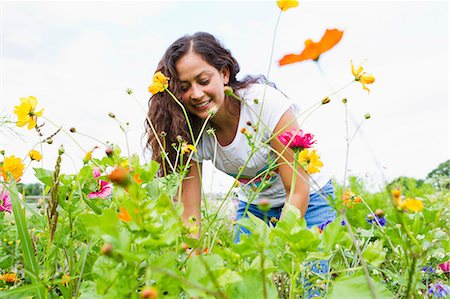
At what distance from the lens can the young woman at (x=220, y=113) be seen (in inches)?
75.4

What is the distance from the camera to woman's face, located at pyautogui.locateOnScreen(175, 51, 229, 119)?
6.19 ft

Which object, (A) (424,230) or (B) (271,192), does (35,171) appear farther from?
(B) (271,192)

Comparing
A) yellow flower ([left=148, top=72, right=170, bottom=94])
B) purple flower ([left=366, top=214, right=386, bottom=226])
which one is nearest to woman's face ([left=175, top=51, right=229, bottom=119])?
yellow flower ([left=148, top=72, right=170, bottom=94])

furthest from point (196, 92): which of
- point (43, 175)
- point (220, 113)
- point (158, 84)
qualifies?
point (43, 175)

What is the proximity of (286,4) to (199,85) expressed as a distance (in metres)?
0.89

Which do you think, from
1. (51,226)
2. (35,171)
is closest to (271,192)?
(35,171)

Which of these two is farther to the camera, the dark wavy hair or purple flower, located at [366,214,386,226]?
the dark wavy hair

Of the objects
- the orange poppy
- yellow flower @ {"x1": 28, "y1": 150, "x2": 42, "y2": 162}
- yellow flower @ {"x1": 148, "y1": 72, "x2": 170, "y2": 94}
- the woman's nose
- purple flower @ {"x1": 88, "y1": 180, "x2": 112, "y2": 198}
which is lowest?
purple flower @ {"x1": 88, "y1": 180, "x2": 112, "y2": 198}

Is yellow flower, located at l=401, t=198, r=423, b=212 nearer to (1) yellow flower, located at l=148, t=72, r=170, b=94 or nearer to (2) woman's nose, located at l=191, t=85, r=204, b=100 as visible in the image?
(1) yellow flower, located at l=148, t=72, r=170, b=94

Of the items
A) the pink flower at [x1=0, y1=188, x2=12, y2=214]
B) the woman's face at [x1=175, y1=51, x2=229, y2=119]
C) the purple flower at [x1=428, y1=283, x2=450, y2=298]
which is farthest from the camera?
the woman's face at [x1=175, y1=51, x2=229, y2=119]

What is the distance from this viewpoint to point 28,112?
3.68ft

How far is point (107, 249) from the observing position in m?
0.45

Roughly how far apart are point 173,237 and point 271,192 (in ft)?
5.82

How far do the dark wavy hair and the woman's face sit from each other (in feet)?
0.11
